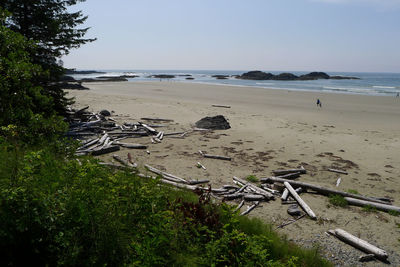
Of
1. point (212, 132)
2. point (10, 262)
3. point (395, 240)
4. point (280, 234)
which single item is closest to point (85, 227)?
point (10, 262)

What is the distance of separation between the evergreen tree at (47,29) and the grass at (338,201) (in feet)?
41.3

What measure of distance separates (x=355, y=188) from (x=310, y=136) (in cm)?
713

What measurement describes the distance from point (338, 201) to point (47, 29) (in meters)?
14.9

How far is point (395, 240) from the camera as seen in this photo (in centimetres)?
636

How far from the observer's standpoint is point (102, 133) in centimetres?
1426

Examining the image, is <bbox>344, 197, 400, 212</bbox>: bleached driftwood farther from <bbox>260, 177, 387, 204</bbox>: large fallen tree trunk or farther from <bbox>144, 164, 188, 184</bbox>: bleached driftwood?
<bbox>144, 164, 188, 184</bbox>: bleached driftwood

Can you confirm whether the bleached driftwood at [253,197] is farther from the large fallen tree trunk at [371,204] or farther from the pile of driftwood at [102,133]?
the pile of driftwood at [102,133]

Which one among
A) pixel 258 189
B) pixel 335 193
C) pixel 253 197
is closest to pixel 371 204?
pixel 335 193

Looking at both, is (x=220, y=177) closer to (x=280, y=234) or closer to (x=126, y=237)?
(x=280, y=234)

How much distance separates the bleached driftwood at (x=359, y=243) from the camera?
5641mm

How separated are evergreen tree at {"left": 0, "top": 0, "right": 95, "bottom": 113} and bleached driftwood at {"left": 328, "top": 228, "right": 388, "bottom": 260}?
41.9 ft

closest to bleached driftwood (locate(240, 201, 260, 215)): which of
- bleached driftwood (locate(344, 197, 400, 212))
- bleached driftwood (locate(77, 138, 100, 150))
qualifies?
bleached driftwood (locate(344, 197, 400, 212))

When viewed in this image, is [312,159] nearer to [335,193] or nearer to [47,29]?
[335,193]

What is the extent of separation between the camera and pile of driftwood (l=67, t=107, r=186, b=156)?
39.0 feet
